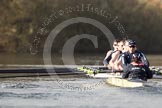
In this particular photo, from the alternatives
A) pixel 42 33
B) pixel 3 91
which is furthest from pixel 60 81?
pixel 42 33

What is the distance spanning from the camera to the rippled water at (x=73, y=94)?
1694cm

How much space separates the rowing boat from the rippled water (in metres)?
0.27

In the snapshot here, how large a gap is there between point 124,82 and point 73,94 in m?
2.50

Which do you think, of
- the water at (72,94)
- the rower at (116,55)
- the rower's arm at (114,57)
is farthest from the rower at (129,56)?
the rower's arm at (114,57)

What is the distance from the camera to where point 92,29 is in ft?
241

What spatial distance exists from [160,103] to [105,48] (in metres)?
57.0

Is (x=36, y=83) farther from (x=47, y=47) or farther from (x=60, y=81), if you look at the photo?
(x=47, y=47)

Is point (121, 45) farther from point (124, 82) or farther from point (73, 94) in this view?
point (73, 94)

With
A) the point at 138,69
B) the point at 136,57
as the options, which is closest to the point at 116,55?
the point at 136,57

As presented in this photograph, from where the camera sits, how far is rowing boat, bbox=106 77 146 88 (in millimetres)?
19513

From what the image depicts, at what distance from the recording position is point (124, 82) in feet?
67.4

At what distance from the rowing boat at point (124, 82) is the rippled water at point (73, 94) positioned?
10.6 inches

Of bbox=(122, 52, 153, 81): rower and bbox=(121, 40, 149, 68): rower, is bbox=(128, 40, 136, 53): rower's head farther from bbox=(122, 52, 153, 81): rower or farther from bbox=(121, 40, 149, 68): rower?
bbox=(122, 52, 153, 81): rower

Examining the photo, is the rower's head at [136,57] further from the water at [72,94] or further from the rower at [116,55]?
the rower at [116,55]
